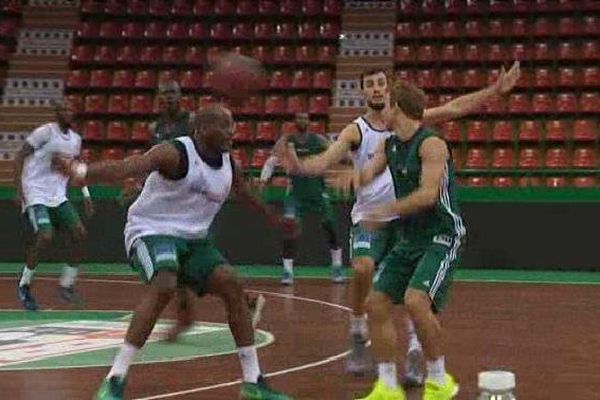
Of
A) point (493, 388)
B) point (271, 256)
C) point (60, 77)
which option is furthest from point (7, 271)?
point (493, 388)

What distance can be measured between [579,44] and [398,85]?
54.9ft

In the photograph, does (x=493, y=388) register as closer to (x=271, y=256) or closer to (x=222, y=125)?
(x=222, y=125)

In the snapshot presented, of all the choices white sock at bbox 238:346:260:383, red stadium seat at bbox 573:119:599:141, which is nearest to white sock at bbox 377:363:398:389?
white sock at bbox 238:346:260:383

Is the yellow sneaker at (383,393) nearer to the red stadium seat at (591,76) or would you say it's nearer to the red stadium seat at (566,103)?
the red stadium seat at (566,103)

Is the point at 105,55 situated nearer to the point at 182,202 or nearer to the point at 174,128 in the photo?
the point at 174,128

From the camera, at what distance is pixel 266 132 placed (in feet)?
75.9

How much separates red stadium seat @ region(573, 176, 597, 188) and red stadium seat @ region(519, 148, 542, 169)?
166cm

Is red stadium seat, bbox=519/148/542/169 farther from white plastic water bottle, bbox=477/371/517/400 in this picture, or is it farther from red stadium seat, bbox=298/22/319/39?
white plastic water bottle, bbox=477/371/517/400

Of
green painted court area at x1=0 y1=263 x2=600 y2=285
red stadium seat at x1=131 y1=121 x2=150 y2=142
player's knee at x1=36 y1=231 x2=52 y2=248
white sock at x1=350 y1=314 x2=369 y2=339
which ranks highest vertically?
red stadium seat at x1=131 y1=121 x2=150 y2=142

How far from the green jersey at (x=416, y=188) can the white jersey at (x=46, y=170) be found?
6.25 meters

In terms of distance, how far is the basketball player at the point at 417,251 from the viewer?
7383 mm

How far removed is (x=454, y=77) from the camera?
76.7ft

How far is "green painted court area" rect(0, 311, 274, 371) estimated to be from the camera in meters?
9.38

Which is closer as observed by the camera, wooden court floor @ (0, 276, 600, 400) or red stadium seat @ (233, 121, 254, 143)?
wooden court floor @ (0, 276, 600, 400)
